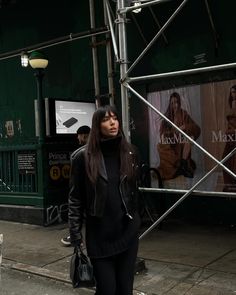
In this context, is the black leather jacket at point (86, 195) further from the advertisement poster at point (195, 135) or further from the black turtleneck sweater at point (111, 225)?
the advertisement poster at point (195, 135)

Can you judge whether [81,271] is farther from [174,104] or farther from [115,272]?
[174,104]

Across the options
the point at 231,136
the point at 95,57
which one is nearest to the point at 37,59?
the point at 95,57

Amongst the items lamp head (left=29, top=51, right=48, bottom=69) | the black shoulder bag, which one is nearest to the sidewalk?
the black shoulder bag

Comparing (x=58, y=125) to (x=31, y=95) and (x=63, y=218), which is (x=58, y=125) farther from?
(x=31, y=95)

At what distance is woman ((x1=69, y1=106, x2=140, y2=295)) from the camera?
11.9 ft

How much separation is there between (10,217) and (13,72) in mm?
3740

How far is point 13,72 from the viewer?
11750 millimetres

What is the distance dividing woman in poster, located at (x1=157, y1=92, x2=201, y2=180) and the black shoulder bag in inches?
191

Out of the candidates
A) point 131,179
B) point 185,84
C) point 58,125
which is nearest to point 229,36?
point 185,84

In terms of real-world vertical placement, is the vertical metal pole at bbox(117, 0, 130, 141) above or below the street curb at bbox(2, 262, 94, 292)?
above

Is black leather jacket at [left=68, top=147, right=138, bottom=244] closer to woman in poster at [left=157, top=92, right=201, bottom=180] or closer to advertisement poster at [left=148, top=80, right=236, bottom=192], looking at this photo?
advertisement poster at [left=148, top=80, right=236, bottom=192]

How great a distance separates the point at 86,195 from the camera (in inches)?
147

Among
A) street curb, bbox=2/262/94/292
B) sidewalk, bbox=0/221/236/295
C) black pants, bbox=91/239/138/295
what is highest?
black pants, bbox=91/239/138/295

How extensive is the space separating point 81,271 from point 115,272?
0.28m
